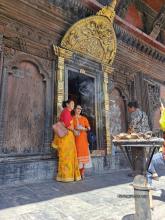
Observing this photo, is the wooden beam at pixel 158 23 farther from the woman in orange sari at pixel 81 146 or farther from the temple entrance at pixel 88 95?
the woman in orange sari at pixel 81 146

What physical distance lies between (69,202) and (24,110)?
2.42 m

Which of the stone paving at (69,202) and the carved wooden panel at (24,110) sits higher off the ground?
the carved wooden panel at (24,110)

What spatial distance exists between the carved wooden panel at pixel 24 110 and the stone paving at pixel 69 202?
3.26 feet

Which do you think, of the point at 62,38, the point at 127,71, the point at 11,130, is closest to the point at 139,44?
the point at 127,71

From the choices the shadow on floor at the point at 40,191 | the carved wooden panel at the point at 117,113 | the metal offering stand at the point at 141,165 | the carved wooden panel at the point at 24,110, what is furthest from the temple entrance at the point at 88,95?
the metal offering stand at the point at 141,165

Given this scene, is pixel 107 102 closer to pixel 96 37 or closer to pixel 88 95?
pixel 88 95

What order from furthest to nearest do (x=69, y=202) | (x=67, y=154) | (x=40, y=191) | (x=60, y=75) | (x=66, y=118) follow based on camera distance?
(x=60, y=75) < (x=66, y=118) < (x=67, y=154) < (x=40, y=191) < (x=69, y=202)

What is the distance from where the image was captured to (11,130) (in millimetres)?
4410

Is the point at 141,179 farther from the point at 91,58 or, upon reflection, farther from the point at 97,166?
the point at 91,58

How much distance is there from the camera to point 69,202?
9.62 feet

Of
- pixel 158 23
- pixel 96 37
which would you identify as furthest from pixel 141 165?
pixel 158 23

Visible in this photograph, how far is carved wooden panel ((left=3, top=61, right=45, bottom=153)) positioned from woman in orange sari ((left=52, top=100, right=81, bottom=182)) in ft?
1.80

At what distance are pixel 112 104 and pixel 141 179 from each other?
4.92 m

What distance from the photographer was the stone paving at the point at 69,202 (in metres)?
2.42
